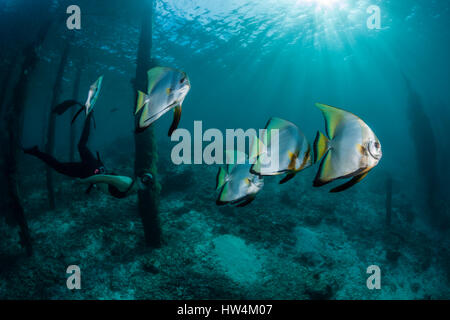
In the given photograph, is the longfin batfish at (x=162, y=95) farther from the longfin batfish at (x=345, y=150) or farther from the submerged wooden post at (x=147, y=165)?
the submerged wooden post at (x=147, y=165)

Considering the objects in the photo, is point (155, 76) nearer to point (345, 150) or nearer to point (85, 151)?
point (345, 150)

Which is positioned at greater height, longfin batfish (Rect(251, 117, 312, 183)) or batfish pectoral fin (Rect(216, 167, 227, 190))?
longfin batfish (Rect(251, 117, 312, 183))

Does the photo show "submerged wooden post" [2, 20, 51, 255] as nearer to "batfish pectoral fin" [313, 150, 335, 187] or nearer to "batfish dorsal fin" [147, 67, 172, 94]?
"batfish dorsal fin" [147, 67, 172, 94]

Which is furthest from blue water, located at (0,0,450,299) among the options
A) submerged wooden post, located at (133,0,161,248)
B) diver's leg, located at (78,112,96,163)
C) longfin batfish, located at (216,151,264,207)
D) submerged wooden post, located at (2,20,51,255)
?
longfin batfish, located at (216,151,264,207)

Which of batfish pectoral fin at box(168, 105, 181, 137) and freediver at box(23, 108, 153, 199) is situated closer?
batfish pectoral fin at box(168, 105, 181, 137)

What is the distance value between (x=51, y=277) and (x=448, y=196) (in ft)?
73.2

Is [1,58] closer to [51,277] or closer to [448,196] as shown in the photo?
[51,277]

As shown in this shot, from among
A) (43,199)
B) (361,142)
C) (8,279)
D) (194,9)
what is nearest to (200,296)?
(8,279)

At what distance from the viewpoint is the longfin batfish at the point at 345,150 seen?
1153mm

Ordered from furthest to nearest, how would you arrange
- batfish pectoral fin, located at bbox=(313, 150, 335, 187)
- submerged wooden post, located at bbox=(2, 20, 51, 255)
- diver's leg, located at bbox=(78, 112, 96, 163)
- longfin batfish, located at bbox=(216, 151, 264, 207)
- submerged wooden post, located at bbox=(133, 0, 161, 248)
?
submerged wooden post, located at bbox=(133, 0, 161, 248), submerged wooden post, located at bbox=(2, 20, 51, 255), diver's leg, located at bbox=(78, 112, 96, 163), longfin batfish, located at bbox=(216, 151, 264, 207), batfish pectoral fin, located at bbox=(313, 150, 335, 187)

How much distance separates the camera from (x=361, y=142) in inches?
48.8

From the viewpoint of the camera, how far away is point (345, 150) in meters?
1.18

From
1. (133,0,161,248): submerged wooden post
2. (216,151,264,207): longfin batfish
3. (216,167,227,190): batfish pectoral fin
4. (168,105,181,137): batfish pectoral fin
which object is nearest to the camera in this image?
(168,105,181,137): batfish pectoral fin

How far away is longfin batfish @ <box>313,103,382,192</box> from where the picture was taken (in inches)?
45.4
